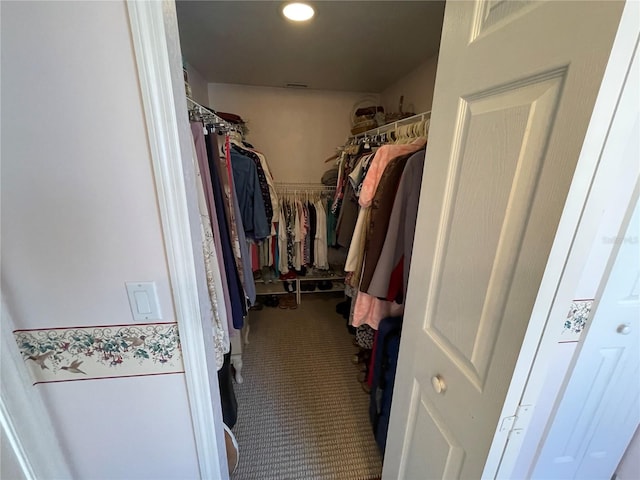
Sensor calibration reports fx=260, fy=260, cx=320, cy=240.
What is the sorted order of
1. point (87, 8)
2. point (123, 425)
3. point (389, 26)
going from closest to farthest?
point (87, 8), point (123, 425), point (389, 26)

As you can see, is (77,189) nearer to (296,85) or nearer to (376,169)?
(376,169)

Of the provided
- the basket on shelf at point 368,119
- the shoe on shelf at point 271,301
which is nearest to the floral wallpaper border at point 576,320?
the basket on shelf at point 368,119

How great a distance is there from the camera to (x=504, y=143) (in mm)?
506

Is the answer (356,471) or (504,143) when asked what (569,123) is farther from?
(356,471)

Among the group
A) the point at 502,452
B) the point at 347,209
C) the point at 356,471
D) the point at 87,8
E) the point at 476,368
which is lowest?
the point at 356,471

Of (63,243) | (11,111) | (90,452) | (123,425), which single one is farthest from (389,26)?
(90,452)

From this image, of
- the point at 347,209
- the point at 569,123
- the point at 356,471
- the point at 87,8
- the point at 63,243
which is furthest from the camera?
the point at 347,209

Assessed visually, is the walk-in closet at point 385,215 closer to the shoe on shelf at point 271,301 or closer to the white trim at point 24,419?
the shoe on shelf at point 271,301

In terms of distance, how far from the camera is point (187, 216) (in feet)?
2.06

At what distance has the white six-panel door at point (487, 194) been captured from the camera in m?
0.40

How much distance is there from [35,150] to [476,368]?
1080 mm

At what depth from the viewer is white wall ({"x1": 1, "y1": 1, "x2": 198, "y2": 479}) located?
51cm

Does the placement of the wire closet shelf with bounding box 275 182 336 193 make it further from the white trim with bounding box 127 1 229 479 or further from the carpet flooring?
the white trim with bounding box 127 1 229 479

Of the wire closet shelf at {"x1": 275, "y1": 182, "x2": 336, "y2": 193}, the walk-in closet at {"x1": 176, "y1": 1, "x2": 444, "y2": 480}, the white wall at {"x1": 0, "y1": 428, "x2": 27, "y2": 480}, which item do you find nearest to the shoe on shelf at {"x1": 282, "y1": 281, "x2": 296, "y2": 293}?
the walk-in closet at {"x1": 176, "y1": 1, "x2": 444, "y2": 480}
